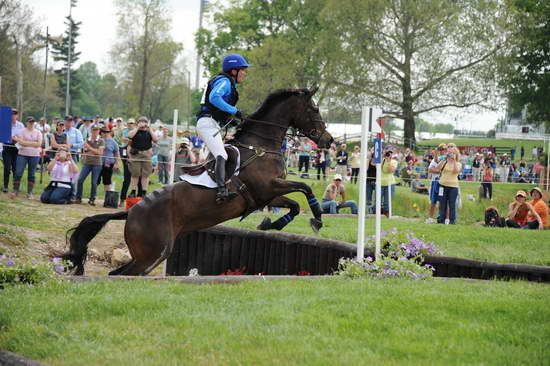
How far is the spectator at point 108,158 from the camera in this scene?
17094mm

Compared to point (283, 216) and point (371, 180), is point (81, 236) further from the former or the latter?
point (371, 180)

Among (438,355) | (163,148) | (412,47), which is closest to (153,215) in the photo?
(438,355)

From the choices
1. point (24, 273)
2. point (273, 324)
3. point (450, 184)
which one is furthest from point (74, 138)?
point (273, 324)

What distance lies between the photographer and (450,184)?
15156 mm

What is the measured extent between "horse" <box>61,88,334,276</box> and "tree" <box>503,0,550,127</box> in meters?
33.9

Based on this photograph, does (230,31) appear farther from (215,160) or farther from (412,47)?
(215,160)

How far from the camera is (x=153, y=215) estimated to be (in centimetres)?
895

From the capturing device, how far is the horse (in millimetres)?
8961

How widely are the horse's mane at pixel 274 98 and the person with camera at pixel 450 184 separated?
6470 millimetres

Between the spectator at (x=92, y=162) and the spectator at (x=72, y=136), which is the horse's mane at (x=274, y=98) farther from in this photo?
the spectator at (x=72, y=136)

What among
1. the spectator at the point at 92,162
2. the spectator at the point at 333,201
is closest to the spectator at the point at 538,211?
the spectator at the point at 333,201

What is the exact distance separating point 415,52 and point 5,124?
34.8 metres

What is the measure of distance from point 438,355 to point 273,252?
262 inches

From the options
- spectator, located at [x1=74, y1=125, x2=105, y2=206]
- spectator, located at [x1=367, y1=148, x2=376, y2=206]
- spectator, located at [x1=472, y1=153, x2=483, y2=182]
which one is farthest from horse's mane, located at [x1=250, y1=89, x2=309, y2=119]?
spectator, located at [x1=472, y1=153, x2=483, y2=182]
